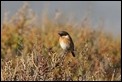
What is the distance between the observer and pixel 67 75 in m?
6.66

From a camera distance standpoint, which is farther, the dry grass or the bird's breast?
the bird's breast

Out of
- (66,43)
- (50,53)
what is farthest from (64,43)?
(50,53)

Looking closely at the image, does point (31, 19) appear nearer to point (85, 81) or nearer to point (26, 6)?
point (26, 6)

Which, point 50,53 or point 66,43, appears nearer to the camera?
point 50,53

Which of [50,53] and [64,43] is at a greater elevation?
[64,43]

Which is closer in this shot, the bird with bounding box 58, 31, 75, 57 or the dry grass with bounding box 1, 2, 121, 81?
the dry grass with bounding box 1, 2, 121, 81

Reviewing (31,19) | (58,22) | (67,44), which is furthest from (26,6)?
(67,44)

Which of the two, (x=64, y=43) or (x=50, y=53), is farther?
(x=64, y=43)

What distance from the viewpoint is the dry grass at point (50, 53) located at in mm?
6516

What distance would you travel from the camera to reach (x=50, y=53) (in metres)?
6.82

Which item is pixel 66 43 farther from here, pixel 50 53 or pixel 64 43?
pixel 50 53

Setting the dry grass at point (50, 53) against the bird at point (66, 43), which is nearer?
the dry grass at point (50, 53)

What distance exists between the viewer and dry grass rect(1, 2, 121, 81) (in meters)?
6.52

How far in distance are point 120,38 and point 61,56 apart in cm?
540
